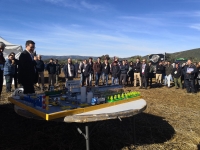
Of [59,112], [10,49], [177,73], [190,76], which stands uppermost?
[10,49]

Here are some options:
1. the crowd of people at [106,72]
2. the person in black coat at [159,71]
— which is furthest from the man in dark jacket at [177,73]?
the person in black coat at [159,71]

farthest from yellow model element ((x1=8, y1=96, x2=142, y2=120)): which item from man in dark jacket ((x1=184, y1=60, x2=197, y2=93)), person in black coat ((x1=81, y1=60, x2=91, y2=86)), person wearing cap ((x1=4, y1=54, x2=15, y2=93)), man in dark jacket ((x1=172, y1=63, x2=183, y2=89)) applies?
man in dark jacket ((x1=172, y1=63, x2=183, y2=89))

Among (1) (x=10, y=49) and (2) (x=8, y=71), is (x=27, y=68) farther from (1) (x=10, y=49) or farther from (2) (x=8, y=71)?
(1) (x=10, y=49)

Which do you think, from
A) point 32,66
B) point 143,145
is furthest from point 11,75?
point 143,145

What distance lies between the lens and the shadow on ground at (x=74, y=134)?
3648mm

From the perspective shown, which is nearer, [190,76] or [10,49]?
[190,76]

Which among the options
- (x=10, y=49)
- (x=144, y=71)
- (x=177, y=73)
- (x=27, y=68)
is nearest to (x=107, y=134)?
(x=27, y=68)

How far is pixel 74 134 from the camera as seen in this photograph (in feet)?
13.6

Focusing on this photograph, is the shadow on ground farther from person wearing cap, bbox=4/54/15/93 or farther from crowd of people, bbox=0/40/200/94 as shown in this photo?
crowd of people, bbox=0/40/200/94

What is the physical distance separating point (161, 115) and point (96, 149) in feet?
10.3

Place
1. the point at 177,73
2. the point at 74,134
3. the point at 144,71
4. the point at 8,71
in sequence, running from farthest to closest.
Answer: the point at 177,73, the point at 144,71, the point at 8,71, the point at 74,134

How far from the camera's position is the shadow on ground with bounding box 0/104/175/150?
3.65 meters

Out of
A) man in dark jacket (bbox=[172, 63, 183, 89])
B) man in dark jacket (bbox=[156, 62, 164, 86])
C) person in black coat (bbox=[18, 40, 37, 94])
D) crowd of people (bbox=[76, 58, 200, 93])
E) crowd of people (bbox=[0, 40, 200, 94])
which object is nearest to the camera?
person in black coat (bbox=[18, 40, 37, 94])

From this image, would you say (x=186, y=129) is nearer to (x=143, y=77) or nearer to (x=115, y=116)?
(x=115, y=116)
